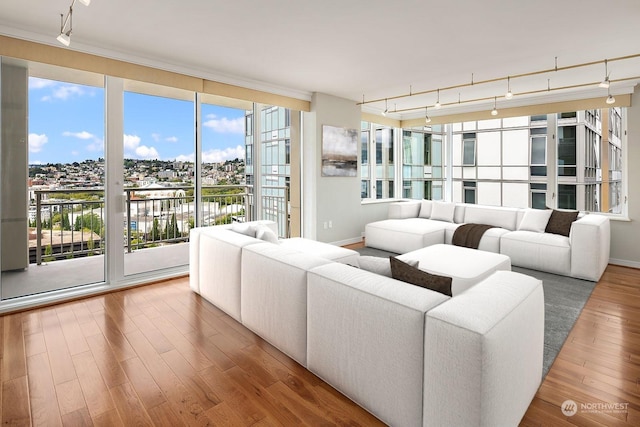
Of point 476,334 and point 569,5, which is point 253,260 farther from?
point 569,5

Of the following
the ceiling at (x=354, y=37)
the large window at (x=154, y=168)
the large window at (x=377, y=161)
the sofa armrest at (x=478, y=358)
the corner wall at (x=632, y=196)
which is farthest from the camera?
the large window at (x=377, y=161)

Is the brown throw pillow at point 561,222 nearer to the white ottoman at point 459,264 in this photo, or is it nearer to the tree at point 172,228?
the white ottoman at point 459,264

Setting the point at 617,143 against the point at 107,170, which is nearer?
the point at 107,170

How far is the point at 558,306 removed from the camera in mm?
3195

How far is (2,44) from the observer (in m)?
2.85

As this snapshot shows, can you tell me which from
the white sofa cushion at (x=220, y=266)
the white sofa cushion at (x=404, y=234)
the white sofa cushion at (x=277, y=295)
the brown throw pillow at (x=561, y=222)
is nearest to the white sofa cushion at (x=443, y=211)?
the white sofa cushion at (x=404, y=234)

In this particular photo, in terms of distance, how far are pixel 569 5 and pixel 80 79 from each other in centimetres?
445

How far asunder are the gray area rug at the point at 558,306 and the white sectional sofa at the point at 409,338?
74 cm

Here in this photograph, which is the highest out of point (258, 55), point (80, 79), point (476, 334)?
point (258, 55)

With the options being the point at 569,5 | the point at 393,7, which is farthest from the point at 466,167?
the point at 393,7

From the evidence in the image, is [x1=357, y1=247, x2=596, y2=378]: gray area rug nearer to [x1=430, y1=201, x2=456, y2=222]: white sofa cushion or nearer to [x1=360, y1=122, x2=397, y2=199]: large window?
[x1=430, y1=201, x2=456, y2=222]: white sofa cushion

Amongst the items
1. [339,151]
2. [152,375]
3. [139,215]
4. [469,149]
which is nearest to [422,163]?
[469,149]

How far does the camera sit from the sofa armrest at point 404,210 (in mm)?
6250

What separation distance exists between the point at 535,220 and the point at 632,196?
1288 millimetres
